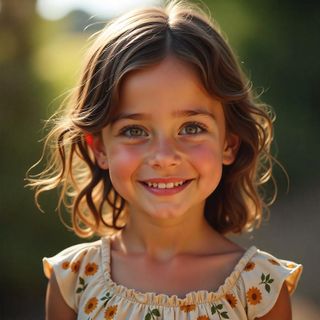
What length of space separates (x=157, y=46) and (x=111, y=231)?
2.72 ft

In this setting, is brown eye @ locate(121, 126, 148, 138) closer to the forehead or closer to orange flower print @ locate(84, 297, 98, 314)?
the forehead

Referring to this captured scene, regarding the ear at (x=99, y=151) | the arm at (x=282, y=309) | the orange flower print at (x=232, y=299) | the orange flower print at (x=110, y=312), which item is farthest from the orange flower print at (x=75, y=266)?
the arm at (x=282, y=309)

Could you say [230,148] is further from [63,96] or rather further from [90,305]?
[63,96]

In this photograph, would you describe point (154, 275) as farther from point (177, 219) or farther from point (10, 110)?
point (10, 110)

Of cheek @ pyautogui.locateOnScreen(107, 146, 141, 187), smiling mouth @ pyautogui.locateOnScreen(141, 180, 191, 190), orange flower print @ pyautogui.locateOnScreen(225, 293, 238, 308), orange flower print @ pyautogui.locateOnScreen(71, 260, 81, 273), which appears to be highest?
cheek @ pyautogui.locateOnScreen(107, 146, 141, 187)

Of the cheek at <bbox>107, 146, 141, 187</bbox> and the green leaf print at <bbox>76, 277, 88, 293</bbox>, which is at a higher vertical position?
the cheek at <bbox>107, 146, 141, 187</bbox>

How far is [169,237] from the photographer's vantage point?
250 cm

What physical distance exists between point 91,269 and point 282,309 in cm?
69

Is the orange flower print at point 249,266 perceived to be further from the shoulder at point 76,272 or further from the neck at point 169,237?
the shoulder at point 76,272

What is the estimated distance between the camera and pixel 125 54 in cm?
236

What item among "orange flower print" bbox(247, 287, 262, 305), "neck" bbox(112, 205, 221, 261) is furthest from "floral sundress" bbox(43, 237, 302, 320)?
"neck" bbox(112, 205, 221, 261)

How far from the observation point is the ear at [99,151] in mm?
2547

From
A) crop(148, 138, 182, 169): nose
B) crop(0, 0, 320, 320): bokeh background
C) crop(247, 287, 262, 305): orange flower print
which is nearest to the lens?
crop(148, 138, 182, 169): nose

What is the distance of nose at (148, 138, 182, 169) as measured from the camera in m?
2.25
